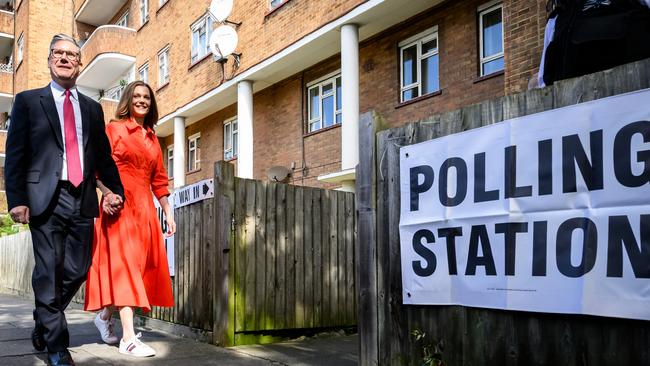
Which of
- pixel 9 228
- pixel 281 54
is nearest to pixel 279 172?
pixel 281 54

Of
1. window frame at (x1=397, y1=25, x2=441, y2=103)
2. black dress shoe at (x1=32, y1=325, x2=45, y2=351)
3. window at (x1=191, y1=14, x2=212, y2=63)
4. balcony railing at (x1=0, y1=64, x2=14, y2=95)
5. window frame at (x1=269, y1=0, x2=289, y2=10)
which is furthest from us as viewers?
balcony railing at (x1=0, y1=64, x2=14, y2=95)

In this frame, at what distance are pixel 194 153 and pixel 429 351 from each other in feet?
63.5

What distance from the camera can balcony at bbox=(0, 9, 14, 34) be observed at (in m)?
38.1

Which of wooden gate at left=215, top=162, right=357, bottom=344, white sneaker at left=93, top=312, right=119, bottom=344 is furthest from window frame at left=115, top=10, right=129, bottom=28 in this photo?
white sneaker at left=93, top=312, right=119, bottom=344

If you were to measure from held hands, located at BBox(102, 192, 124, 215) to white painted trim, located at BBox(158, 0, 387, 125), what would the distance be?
785cm

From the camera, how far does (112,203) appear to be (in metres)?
4.80

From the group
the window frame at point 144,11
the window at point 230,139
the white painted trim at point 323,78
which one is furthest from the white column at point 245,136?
the window frame at point 144,11

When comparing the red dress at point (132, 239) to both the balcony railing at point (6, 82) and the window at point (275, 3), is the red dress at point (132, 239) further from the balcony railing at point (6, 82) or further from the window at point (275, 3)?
the balcony railing at point (6, 82)

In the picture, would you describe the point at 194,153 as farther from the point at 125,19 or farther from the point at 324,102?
the point at 125,19

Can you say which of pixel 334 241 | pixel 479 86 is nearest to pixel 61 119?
pixel 334 241

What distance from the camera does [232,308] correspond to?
5715 mm

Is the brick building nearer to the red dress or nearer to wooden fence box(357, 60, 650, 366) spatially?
wooden fence box(357, 60, 650, 366)

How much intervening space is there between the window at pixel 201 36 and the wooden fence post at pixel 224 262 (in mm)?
13389

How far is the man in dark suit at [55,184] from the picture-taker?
424 cm
